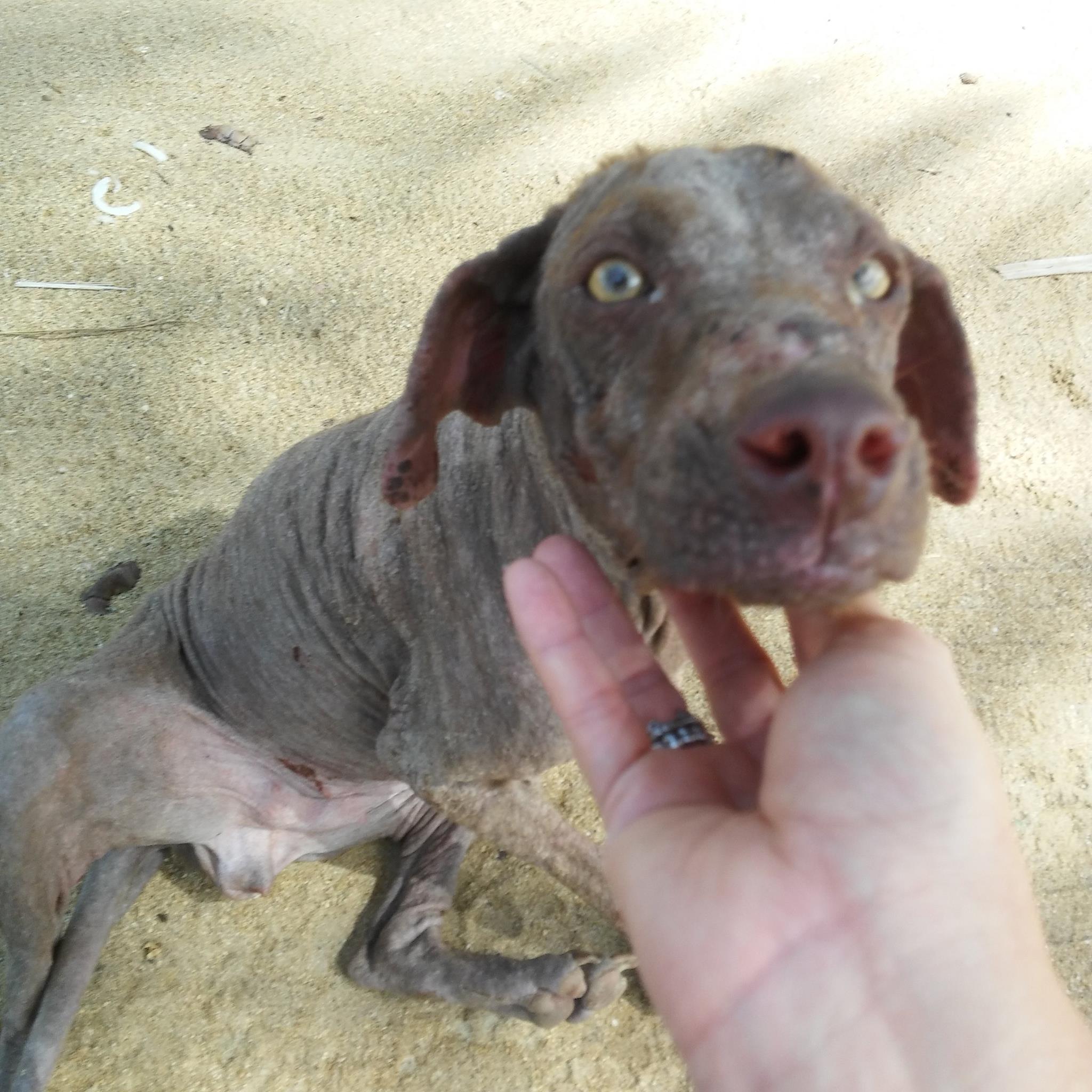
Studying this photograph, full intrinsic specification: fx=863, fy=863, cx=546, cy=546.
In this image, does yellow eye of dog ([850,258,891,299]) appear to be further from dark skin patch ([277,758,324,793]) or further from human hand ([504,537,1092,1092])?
dark skin patch ([277,758,324,793])

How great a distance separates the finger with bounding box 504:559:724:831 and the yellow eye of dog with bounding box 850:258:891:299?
80cm

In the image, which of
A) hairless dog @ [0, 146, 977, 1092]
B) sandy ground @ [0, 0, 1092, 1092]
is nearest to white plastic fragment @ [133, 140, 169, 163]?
sandy ground @ [0, 0, 1092, 1092]

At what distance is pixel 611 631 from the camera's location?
1805 millimetres

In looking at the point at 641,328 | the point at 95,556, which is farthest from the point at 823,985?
the point at 95,556

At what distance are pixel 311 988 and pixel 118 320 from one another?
9.90 ft

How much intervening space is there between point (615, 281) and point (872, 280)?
0.48 metres

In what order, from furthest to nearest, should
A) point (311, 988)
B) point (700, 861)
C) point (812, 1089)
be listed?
1. point (311, 988)
2. point (700, 861)
3. point (812, 1089)

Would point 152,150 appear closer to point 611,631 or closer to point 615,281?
point 615,281

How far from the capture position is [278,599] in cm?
244

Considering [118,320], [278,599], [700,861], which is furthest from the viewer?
[118,320]

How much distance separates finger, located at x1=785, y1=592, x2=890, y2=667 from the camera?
5.23 feet

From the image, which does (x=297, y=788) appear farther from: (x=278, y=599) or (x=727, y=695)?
(x=727, y=695)

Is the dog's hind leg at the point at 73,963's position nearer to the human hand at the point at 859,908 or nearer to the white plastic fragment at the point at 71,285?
the human hand at the point at 859,908

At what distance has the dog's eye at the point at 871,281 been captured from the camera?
157cm
